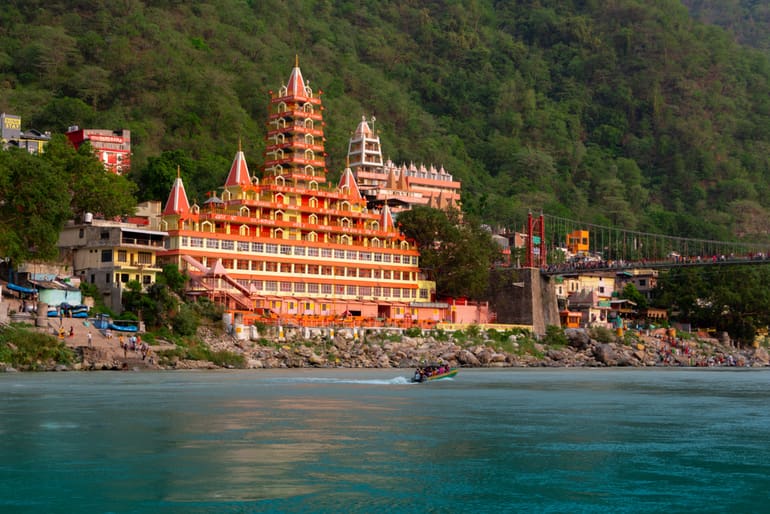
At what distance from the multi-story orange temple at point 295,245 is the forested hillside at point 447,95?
11.2 m

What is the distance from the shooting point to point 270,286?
80.2 metres

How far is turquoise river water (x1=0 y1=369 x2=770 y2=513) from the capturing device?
839 inches

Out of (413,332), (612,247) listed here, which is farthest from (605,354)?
(612,247)

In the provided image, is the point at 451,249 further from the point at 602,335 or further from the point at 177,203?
the point at 177,203

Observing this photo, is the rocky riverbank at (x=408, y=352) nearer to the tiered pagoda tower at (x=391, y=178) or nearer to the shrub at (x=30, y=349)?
the shrub at (x=30, y=349)

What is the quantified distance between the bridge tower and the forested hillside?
26.3ft

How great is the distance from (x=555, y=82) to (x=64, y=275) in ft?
449

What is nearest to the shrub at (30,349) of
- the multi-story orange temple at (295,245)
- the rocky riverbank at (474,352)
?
the rocky riverbank at (474,352)

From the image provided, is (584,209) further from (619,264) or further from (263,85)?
Result: (619,264)

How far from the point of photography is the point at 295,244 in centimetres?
8269

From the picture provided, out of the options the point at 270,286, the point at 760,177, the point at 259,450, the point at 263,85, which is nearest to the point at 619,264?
the point at 270,286

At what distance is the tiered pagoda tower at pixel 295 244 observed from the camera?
7656 cm

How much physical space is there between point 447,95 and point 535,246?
65.3 metres

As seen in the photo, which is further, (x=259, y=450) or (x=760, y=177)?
(x=760, y=177)
